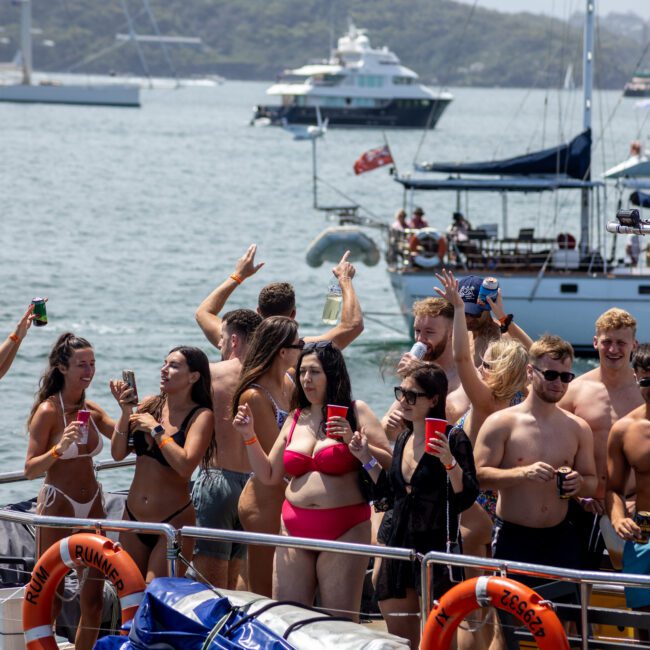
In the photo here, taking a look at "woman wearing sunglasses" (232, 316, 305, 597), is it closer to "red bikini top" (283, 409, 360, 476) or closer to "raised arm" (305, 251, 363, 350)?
"red bikini top" (283, 409, 360, 476)

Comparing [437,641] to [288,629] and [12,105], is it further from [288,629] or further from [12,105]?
[12,105]

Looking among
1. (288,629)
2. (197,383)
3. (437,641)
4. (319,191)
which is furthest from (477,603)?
(319,191)

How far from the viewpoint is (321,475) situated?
247 inches

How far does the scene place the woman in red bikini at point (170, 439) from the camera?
6.61m

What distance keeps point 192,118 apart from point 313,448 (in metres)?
146

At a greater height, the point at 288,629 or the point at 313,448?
the point at 313,448

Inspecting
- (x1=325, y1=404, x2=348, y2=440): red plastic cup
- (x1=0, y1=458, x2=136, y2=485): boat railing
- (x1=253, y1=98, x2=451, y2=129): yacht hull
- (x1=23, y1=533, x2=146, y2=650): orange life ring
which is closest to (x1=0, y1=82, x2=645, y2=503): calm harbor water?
(x1=253, y1=98, x2=451, y2=129): yacht hull

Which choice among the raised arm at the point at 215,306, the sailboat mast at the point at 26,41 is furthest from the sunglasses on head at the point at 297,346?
the sailboat mast at the point at 26,41

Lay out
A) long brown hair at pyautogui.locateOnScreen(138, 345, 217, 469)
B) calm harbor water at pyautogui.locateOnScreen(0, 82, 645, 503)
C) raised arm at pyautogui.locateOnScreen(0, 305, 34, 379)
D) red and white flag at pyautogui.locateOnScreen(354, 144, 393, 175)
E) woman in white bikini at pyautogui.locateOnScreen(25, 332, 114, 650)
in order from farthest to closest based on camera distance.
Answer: red and white flag at pyautogui.locateOnScreen(354, 144, 393, 175) < calm harbor water at pyautogui.locateOnScreen(0, 82, 645, 503) < raised arm at pyautogui.locateOnScreen(0, 305, 34, 379) < woman in white bikini at pyautogui.locateOnScreen(25, 332, 114, 650) < long brown hair at pyautogui.locateOnScreen(138, 345, 217, 469)

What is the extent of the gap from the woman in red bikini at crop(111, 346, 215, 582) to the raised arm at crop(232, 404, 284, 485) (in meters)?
0.31

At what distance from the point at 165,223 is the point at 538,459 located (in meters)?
48.7

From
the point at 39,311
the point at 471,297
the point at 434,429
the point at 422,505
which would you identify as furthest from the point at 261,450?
the point at 39,311

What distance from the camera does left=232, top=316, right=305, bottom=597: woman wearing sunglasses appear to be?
6.68 m

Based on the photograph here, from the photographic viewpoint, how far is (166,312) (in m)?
31.8
